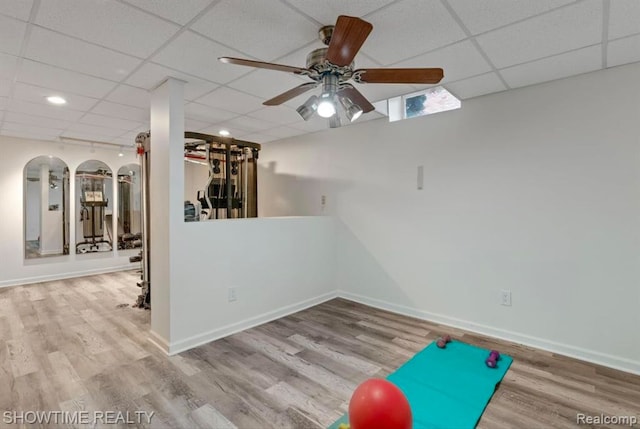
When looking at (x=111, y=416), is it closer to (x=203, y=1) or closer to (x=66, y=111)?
(x=203, y=1)

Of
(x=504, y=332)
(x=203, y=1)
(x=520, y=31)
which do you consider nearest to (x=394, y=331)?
(x=504, y=332)

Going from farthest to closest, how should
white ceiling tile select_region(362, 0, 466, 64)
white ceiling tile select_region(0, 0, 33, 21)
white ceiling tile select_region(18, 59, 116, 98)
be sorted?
white ceiling tile select_region(18, 59, 116, 98)
white ceiling tile select_region(362, 0, 466, 64)
white ceiling tile select_region(0, 0, 33, 21)

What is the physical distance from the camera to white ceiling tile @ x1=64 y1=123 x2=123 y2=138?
14.0 feet

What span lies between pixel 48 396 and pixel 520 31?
3.90 m

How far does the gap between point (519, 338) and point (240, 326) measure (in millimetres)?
2714

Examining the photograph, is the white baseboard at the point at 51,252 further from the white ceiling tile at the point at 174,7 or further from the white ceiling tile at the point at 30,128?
the white ceiling tile at the point at 174,7

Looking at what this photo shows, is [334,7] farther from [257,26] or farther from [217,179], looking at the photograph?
[217,179]

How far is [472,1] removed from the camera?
170 cm

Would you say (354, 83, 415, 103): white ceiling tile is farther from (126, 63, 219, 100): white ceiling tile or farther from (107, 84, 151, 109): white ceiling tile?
(107, 84, 151, 109): white ceiling tile

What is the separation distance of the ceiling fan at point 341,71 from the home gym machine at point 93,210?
509 cm

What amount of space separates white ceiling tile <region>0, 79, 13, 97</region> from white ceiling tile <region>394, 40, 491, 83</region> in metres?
3.28

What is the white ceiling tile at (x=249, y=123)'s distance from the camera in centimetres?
399

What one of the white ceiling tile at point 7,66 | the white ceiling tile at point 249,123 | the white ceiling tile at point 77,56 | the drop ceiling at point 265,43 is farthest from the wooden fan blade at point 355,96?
the white ceiling tile at point 7,66

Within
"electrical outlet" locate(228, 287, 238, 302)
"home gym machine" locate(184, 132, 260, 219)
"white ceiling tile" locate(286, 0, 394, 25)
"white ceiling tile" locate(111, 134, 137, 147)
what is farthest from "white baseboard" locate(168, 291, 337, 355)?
"white ceiling tile" locate(111, 134, 137, 147)
